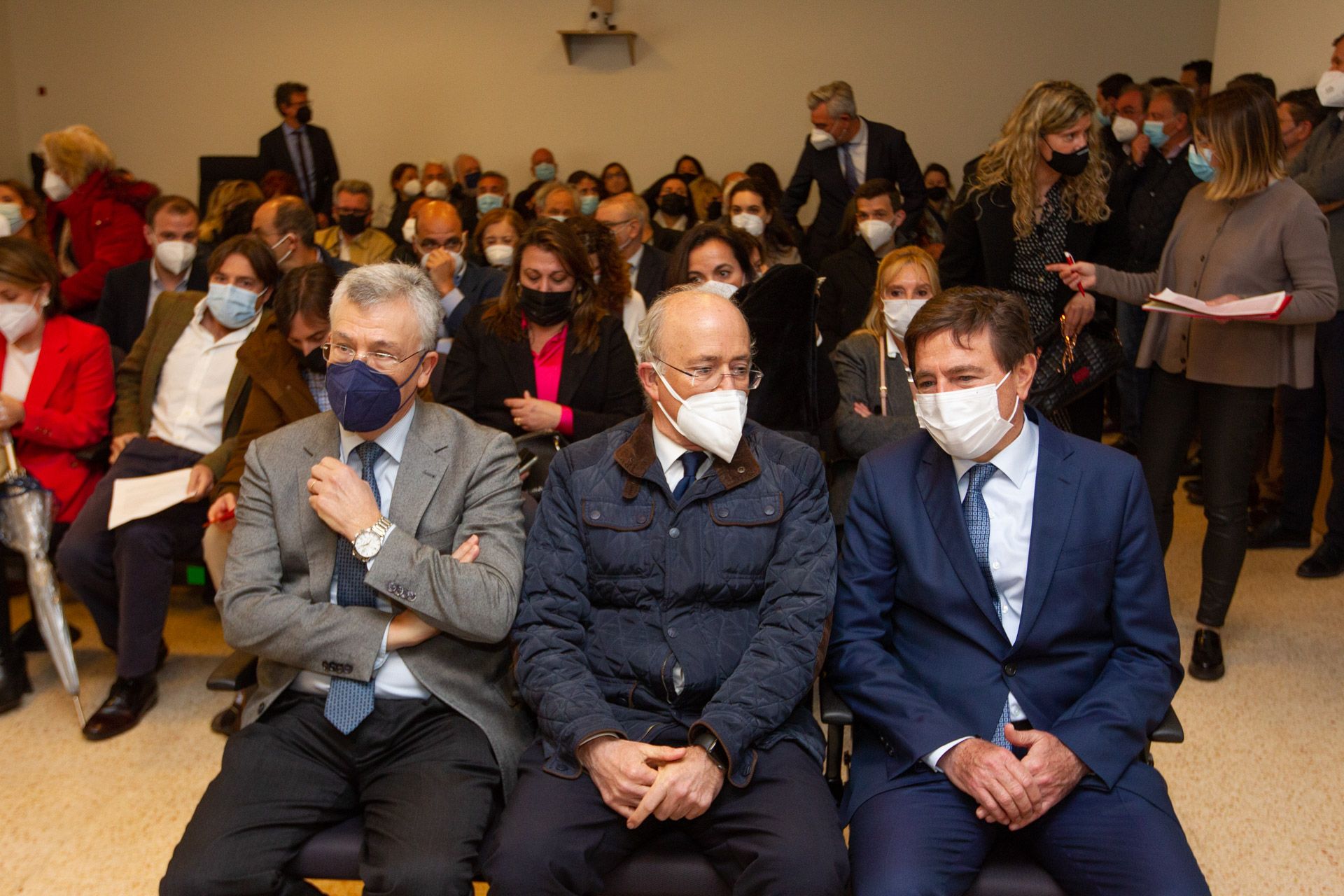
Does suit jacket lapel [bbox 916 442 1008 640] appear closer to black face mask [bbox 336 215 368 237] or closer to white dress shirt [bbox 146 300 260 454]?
white dress shirt [bbox 146 300 260 454]

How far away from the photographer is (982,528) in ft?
6.81

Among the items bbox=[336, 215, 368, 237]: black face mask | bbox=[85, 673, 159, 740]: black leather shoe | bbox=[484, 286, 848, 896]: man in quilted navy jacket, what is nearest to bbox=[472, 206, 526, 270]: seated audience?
bbox=[336, 215, 368, 237]: black face mask

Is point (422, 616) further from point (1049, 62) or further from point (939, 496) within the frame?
point (1049, 62)

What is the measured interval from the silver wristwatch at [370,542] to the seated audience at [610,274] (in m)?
1.76

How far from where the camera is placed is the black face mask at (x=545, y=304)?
3516 millimetres

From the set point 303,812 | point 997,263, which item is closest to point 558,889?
point 303,812

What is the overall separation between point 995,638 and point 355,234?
193 inches

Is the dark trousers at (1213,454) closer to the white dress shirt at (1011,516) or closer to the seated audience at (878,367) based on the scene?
the seated audience at (878,367)

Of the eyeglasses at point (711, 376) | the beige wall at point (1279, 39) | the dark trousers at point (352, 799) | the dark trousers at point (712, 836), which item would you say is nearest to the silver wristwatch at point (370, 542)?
the dark trousers at point (352, 799)

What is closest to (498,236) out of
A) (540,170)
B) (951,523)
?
(951,523)

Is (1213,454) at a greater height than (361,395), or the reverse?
(361,395)

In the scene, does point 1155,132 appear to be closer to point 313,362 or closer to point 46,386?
point 313,362

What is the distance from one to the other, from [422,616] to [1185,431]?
2.78 metres

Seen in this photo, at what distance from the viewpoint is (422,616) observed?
2092mm
